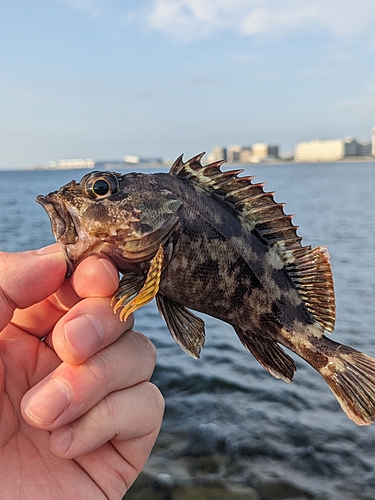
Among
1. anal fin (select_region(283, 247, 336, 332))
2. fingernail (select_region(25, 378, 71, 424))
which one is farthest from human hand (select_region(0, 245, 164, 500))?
anal fin (select_region(283, 247, 336, 332))

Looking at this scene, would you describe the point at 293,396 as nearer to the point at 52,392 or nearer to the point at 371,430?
the point at 371,430

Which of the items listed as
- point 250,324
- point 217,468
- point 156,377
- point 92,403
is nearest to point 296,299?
point 250,324

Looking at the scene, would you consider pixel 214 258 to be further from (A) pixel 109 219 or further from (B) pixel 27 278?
(B) pixel 27 278

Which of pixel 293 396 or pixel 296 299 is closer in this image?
pixel 296 299

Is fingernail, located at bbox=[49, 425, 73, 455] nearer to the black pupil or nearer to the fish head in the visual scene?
the fish head

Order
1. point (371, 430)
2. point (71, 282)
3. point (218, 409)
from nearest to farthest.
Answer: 1. point (71, 282)
2. point (371, 430)
3. point (218, 409)

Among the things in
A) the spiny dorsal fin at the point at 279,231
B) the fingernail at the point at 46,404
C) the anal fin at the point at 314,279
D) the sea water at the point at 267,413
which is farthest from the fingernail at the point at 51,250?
the sea water at the point at 267,413
